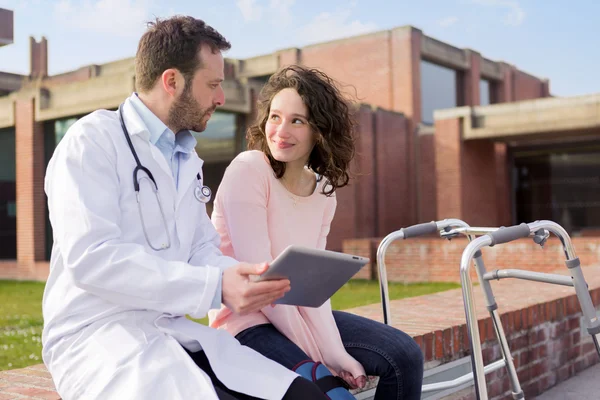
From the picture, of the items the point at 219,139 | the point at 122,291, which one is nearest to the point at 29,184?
the point at 219,139

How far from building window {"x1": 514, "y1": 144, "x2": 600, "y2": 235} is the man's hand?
82.6 feet

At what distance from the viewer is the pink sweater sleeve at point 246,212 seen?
245 centimetres

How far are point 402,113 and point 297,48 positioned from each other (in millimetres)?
6087

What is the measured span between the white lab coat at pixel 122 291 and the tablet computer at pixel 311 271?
7.5 inches

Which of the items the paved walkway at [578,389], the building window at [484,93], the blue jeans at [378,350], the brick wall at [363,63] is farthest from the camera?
the building window at [484,93]

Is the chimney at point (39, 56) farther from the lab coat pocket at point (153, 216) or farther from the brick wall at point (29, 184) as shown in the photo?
the lab coat pocket at point (153, 216)

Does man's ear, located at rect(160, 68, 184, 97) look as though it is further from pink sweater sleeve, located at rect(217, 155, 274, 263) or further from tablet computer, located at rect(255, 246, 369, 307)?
tablet computer, located at rect(255, 246, 369, 307)

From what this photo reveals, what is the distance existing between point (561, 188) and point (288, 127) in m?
26.1

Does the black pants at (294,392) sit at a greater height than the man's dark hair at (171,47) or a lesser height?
lesser

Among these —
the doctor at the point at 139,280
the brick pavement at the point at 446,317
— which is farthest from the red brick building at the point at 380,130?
the doctor at the point at 139,280

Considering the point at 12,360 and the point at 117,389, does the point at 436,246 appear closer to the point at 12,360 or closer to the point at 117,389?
the point at 12,360

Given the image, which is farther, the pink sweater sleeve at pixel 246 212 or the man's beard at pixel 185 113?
the pink sweater sleeve at pixel 246 212

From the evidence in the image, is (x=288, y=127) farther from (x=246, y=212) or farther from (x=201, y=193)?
(x=201, y=193)

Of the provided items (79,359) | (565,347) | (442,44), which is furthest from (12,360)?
(442,44)
